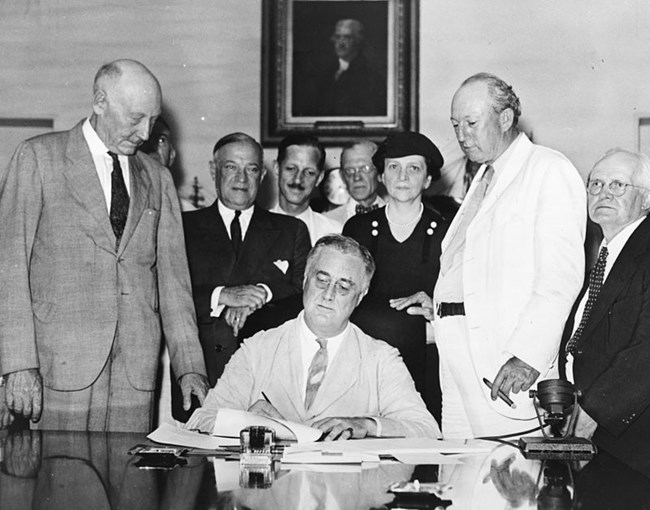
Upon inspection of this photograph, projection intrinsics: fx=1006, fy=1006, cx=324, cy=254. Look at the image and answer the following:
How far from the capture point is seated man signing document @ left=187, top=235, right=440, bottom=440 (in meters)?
3.29

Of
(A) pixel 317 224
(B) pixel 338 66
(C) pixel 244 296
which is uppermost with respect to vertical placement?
(B) pixel 338 66

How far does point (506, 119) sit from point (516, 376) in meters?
0.98

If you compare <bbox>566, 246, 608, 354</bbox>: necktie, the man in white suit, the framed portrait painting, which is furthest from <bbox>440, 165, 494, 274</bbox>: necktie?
the framed portrait painting

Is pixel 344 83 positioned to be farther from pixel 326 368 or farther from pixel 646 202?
pixel 326 368

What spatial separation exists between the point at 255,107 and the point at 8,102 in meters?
1.73

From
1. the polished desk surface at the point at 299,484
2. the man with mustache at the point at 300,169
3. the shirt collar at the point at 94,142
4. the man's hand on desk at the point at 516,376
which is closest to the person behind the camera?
the polished desk surface at the point at 299,484

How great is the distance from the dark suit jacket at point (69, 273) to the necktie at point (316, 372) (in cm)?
64

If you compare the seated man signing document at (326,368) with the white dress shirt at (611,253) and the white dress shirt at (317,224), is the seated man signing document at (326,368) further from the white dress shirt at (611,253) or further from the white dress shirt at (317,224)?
the white dress shirt at (317,224)

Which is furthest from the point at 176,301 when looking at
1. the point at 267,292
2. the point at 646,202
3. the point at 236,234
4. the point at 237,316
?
the point at 646,202

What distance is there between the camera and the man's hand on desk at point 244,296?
169 inches

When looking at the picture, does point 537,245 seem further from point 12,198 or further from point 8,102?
point 8,102

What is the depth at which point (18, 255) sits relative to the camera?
3.55 m

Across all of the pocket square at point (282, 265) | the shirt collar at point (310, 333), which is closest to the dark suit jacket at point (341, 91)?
the pocket square at point (282, 265)

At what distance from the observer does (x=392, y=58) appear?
22.6 ft
